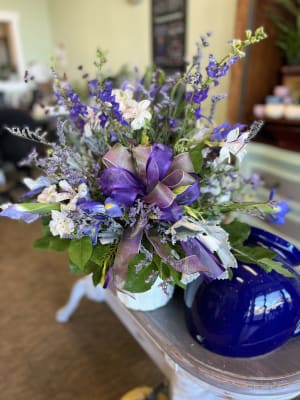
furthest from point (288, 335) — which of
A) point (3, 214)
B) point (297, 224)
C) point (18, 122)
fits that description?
point (18, 122)

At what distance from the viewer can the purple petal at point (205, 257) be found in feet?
1.80

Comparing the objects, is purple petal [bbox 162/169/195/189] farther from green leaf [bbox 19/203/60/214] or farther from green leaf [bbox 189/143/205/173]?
green leaf [bbox 19/203/60/214]

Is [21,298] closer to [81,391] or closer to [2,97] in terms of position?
[81,391]

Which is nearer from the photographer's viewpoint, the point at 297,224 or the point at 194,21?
the point at 297,224

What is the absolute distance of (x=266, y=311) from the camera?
0.57 metres

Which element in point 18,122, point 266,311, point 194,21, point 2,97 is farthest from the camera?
point 2,97

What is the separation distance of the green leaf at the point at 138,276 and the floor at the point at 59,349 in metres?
0.85

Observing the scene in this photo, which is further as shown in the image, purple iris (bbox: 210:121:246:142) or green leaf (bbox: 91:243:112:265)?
purple iris (bbox: 210:121:246:142)

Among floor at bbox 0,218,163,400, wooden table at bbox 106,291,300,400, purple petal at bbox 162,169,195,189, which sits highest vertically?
purple petal at bbox 162,169,195,189

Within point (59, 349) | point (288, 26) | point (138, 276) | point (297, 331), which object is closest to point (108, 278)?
point (138, 276)

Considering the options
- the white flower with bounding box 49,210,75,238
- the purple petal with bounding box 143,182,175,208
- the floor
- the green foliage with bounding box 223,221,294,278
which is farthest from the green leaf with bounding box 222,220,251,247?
the floor

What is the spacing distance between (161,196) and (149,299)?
267mm

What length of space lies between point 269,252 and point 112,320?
3.73ft

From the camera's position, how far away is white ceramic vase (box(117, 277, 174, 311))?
0.70 m
